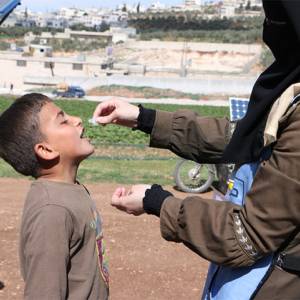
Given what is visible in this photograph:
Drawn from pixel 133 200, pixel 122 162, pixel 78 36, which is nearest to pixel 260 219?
pixel 133 200

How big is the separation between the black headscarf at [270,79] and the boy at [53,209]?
65cm

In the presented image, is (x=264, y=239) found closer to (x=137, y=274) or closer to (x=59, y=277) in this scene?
(x=59, y=277)

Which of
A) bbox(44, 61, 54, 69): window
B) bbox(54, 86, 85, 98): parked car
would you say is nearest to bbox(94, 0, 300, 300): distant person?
bbox(54, 86, 85, 98): parked car

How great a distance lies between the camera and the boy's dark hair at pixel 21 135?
2.39 meters

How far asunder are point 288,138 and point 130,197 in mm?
617

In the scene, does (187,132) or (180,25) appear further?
(180,25)

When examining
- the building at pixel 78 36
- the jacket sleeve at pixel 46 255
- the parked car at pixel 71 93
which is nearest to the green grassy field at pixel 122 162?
the jacket sleeve at pixel 46 255

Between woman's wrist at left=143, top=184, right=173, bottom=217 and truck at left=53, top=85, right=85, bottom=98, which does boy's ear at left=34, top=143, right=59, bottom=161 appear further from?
truck at left=53, top=85, right=85, bottom=98

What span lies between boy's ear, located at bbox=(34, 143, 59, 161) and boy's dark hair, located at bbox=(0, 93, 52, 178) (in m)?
0.02

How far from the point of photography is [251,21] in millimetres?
135000

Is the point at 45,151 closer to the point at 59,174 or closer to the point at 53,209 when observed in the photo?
the point at 59,174

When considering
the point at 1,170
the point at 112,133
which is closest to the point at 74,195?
the point at 1,170

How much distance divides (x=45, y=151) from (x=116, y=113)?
0.46 metres

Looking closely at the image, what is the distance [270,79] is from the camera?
1.93 m
